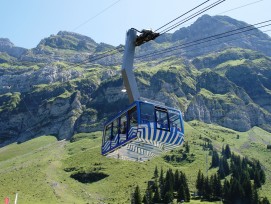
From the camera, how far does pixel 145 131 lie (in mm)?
33031

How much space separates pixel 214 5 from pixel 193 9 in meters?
1.49

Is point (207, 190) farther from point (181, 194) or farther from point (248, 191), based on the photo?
point (248, 191)

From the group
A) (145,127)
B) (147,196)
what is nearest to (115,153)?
(145,127)

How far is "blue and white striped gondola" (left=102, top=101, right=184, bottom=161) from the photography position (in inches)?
1308

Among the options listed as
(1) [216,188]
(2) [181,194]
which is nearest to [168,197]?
(2) [181,194]

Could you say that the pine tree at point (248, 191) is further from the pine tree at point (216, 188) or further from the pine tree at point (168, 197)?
the pine tree at point (168, 197)

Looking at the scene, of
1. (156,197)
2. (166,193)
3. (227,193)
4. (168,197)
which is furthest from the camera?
(227,193)

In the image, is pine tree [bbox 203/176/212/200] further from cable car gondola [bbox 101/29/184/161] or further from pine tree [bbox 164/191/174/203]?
cable car gondola [bbox 101/29/184/161]

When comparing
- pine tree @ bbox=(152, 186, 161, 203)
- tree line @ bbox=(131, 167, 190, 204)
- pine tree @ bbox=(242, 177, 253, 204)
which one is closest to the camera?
tree line @ bbox=(131, 167, 190, 204)

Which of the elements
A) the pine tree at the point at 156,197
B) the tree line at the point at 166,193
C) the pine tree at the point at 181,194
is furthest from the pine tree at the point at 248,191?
the pine tree at the point at 156,197

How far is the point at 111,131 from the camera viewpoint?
39.2 m

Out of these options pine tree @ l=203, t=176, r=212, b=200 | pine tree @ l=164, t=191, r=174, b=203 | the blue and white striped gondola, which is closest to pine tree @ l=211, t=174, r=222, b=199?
pine tree @ l=203, t=176, r=212, b=200

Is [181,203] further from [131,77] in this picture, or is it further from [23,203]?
[131,77]

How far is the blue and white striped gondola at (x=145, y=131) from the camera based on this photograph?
33219 mm
